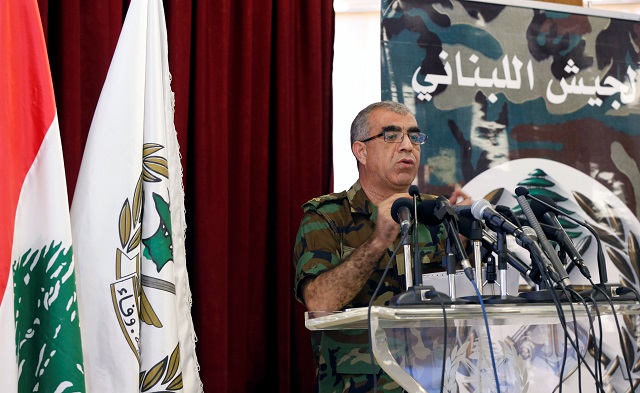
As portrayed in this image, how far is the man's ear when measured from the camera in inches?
126

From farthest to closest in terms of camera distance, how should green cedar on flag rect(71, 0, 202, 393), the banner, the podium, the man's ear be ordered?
the banner
the man's ear
green cedar on flag rect(71, 0, 202, 393)
the podium

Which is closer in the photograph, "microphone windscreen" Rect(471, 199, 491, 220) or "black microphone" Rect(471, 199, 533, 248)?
"black microphone" Rect(471, 199, 533, 248)

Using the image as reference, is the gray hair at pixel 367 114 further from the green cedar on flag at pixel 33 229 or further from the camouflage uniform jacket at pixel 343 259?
the green cedar on flag at pixel 33 229

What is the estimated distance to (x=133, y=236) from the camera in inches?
95.5

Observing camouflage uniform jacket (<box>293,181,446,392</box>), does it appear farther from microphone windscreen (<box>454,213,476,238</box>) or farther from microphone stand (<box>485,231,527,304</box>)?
microphone stand (<box>485,231,527,304</box>)

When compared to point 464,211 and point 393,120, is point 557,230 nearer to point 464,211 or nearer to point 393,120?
point 464,211

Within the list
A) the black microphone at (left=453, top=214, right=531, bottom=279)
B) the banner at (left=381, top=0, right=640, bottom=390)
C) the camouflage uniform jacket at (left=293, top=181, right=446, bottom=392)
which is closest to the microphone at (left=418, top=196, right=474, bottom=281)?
the black microphone at (left=453, top=214, right=531, bottom=279)

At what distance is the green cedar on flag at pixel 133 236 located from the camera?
2375 mm

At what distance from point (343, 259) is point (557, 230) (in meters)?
0.99

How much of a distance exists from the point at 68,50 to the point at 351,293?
1375mm

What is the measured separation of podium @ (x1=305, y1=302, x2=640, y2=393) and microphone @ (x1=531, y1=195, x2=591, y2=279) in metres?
0.10

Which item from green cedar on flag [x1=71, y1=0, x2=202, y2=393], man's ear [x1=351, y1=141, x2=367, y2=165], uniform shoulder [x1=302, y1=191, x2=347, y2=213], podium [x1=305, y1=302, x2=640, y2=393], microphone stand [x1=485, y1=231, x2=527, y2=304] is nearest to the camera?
podium [x1=305, y1=302, x2=640, y2=393]

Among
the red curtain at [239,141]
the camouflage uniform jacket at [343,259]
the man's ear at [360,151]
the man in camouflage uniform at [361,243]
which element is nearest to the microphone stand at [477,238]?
the man in camouflage uniform at [361,243]

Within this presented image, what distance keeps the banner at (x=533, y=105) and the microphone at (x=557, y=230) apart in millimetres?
1273
